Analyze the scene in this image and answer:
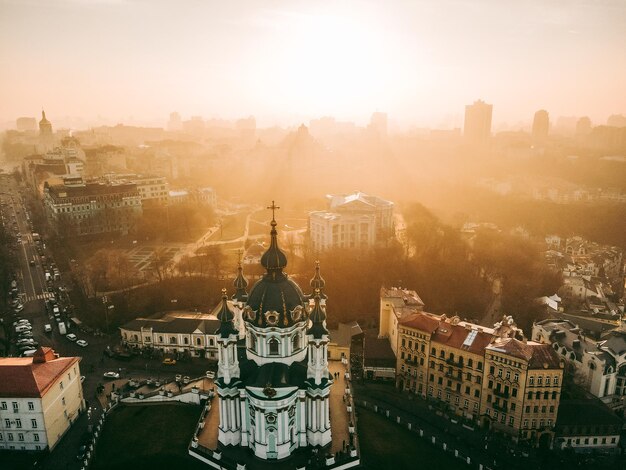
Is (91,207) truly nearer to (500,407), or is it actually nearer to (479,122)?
(500,407)

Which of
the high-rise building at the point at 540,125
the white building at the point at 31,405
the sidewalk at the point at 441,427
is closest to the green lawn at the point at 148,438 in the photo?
the white building at the point at 31,405

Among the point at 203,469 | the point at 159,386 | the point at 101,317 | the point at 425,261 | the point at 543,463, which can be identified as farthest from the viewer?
the point at 425,261

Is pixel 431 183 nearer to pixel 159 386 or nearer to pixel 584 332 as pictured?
pixel 584 332

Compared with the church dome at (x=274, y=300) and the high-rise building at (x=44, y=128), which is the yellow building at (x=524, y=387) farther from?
the high-rise building at (x=44, y=128)

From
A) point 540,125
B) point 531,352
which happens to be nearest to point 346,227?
point 531,352

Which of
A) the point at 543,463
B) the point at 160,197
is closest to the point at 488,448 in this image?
the point at 543,463

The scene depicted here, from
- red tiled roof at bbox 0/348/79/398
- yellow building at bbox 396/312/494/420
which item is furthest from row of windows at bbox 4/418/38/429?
yellow building at bbox 396/312/494/420
